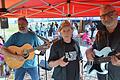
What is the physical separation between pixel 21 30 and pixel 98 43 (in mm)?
1592

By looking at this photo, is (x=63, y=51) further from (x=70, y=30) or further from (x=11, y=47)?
(x=11, y=47)

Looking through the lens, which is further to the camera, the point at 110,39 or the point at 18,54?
the point at 18,54

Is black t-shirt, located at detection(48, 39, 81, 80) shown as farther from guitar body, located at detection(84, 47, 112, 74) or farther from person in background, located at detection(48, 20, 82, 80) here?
guitar body, located at detection(84, 47, 112, 74)

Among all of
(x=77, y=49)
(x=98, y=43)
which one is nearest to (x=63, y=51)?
(x=77, y=49)

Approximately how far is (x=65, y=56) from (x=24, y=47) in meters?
1.41

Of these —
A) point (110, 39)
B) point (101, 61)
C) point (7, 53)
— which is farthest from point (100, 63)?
point (7, 53)

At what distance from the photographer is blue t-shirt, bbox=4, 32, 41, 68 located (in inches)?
131

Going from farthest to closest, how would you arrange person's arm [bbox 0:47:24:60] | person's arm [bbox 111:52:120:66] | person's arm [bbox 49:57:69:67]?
person's arm [bbox 0:47:24:60] < person's arm [bbox 49:57:69:67] < person's arm [bbox 111:52:120:66]

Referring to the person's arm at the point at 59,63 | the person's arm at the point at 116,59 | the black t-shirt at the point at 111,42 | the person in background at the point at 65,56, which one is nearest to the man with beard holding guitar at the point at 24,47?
the person in background at the point at 65,56

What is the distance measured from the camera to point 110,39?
1.87m

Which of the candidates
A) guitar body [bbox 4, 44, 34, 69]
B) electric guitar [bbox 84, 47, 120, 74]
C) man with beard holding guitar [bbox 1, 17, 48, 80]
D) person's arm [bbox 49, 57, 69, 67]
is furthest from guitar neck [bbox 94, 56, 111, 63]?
guitar body [bbox 4, 44, 34, 69]

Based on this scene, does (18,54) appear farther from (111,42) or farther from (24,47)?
(111,42)

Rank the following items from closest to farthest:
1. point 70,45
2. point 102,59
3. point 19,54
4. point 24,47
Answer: point 102,59
point 70,45
point 24,47
point 19,54

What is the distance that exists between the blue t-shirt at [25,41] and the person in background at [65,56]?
3.72ft
